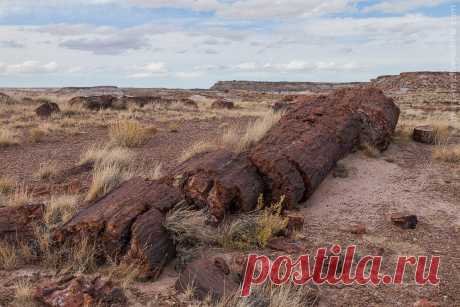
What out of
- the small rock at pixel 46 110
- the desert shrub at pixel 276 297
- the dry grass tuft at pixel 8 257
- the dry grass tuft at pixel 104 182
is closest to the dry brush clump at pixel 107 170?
the dry grass tuft at pixel 104 182

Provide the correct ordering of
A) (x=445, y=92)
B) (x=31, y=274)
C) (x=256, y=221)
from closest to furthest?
(x=31, y=274) → (x=256, y=221) → (x=445, y=92)

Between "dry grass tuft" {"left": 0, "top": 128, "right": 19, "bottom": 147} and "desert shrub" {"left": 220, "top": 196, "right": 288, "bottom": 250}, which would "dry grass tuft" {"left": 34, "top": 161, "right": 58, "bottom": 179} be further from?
"desert shrub" {"left": 220, "top": 196, "right": 288, "bottom": 250}

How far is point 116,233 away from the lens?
4684 mm

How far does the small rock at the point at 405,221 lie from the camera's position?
607cm

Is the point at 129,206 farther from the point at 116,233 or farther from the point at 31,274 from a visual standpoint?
the point at 31,274

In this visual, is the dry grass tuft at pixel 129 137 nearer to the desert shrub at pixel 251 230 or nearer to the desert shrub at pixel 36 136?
the desert shrub at pixel 36 136

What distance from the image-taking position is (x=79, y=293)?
380 centimetres

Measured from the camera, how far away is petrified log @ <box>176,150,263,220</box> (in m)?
5.81

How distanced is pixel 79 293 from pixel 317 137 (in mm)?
5187

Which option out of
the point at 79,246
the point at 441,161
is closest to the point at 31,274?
the point at 79,246

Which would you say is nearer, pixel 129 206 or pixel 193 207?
pixel 129 206

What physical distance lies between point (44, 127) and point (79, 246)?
33.7 ft

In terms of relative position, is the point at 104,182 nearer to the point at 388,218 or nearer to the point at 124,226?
the point at 124,226

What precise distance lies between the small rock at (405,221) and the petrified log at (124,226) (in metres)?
3.14
